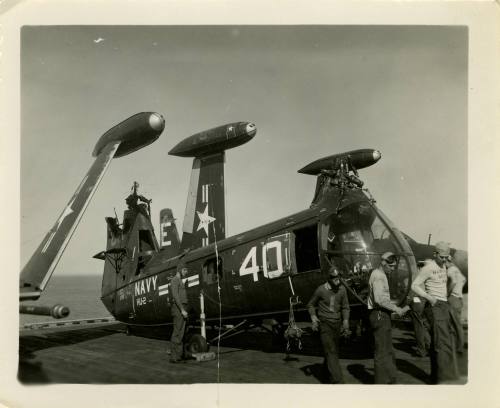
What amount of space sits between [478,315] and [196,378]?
4.84 m

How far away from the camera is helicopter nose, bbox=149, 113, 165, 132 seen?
8.53 metres

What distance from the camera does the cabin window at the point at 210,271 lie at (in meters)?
9.16

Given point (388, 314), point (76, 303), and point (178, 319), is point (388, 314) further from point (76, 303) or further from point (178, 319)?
point (76, 303)

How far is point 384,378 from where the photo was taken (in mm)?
6629

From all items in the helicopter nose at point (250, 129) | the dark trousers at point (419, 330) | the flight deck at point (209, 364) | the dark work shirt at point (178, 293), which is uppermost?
the helicopter nose at point (250, 129)

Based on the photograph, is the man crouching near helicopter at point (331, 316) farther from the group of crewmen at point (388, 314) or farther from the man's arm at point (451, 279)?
the man's arm at point (451, 279)

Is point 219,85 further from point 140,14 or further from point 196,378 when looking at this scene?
point 196,378

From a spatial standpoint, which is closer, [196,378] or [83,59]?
[196,378]

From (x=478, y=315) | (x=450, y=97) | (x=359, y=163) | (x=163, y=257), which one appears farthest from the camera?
(x=163, y=257)

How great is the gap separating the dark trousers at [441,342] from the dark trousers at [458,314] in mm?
572

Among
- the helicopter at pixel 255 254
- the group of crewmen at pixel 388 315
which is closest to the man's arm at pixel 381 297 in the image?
the group of crewmen at pixel 388 315

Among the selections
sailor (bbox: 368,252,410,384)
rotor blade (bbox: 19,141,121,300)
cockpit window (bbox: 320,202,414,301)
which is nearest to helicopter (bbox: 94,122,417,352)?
cockpit window (bbox: 320,202,414,301)
